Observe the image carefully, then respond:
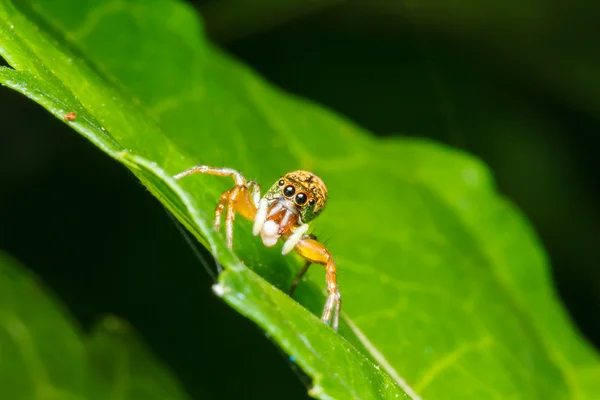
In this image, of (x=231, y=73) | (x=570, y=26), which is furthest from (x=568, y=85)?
(x=231, y=73)

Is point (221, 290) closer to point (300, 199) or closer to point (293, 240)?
point (293, 240)

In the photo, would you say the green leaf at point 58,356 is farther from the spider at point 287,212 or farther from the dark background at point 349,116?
the spider at point 287,212

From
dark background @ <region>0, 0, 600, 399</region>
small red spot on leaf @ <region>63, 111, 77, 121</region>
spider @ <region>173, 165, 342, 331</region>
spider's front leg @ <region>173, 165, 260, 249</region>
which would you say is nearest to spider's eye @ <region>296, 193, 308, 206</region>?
spider @ <region>173, 165, 342, 331</region>

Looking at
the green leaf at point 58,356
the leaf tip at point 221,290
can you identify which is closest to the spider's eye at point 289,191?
the leaf tip at point 221,290

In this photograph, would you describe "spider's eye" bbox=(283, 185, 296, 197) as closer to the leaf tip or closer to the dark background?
the leaf tip

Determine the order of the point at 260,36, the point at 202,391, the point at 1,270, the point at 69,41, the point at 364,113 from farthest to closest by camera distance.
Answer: the point at 364,113 → the point at 260,36 → the point at 202,391 → the point at 1,270 → the point at 69,41

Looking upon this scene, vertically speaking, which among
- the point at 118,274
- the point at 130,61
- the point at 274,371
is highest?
the point at 130,61

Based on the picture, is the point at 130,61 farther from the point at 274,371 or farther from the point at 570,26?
the point at 570,26
